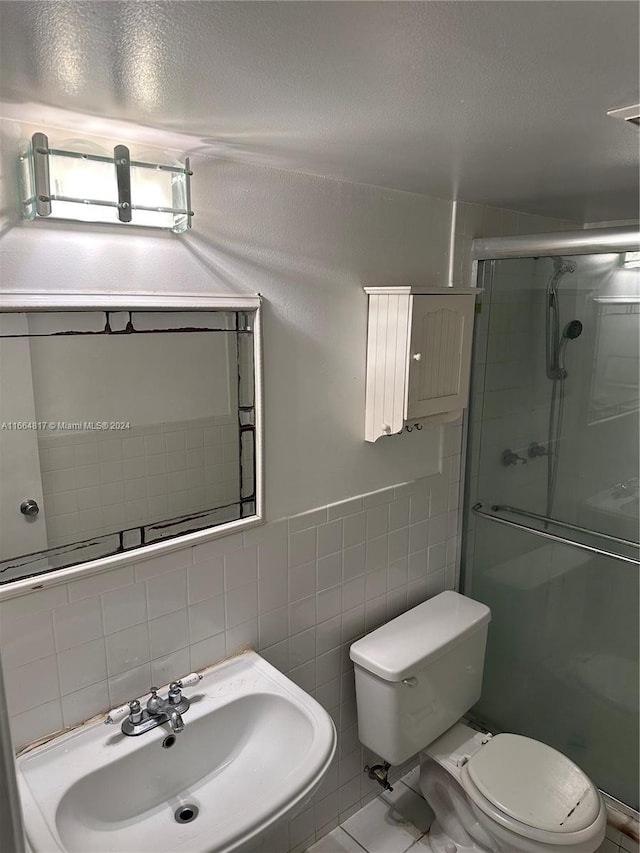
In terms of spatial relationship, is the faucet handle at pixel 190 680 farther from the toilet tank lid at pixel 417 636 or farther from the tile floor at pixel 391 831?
the tile floor at pixel 391 831

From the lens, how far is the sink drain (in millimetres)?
1322

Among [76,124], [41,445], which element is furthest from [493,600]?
[76,124]

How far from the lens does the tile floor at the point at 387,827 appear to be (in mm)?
1923

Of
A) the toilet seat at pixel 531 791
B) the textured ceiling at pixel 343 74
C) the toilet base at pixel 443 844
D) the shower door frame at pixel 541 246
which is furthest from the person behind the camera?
the toilet base at pixel 443 844

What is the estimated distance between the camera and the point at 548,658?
220 cm

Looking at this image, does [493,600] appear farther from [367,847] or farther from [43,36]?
[43,36]

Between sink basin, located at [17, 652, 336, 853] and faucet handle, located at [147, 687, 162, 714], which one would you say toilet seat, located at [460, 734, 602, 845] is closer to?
sink basin, located at [17, 652, 336, 853]

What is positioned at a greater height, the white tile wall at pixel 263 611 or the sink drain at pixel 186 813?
the white tile wall at pixel 263 611

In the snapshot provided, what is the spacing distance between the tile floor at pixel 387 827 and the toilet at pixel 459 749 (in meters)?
0.08

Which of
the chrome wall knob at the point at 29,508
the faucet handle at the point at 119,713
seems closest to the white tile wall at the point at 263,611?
the faucet handle at the point at 119,713

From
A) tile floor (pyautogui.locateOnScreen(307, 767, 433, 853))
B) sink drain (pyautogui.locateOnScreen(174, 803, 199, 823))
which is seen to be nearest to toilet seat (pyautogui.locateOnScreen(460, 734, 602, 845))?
tile floor (pyautogui.locateOnScreen(307, 767, 433, 853))

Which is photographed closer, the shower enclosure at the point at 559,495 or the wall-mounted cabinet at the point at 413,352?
the wall-mounted cabinet at the point at 413,352

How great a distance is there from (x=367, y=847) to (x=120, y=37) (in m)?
2.22

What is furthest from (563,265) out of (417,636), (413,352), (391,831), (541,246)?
(391,831)
